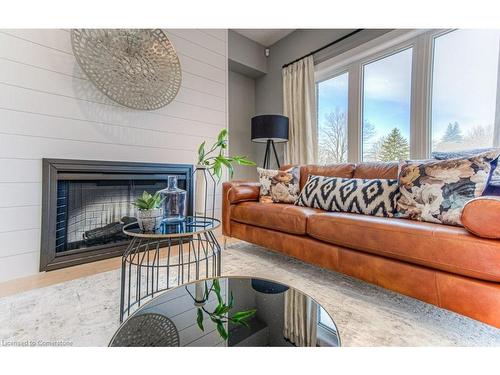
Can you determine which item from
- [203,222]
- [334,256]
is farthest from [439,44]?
[203,222]

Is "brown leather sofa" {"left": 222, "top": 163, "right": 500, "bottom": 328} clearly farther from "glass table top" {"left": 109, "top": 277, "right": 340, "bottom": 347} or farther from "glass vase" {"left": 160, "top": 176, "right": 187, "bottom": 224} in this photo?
"glass vase" {"left": 160, "top": 176, "right": 187, "bottom": 224}

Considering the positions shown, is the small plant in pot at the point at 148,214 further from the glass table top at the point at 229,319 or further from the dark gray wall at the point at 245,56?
the dark gray wall at the point at 245,56

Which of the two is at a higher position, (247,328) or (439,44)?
(439,44)

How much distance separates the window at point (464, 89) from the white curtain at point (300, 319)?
2.13 m

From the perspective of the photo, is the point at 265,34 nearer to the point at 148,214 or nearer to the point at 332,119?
the point at 332,119

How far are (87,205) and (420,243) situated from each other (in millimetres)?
2364

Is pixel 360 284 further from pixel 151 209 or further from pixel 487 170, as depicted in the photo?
pixel 151 209

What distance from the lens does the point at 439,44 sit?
2.26m

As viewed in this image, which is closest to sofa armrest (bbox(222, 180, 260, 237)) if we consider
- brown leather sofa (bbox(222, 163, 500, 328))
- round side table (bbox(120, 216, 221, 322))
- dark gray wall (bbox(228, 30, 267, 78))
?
brown leather sofa (bbox(222, 163, 500, 328))

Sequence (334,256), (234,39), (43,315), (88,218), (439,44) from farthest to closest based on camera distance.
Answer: (234,39)
(439,44)
(88,218)
(334,256)
(43,315)

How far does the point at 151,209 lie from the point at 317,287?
111cm

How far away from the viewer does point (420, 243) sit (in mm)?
1150
